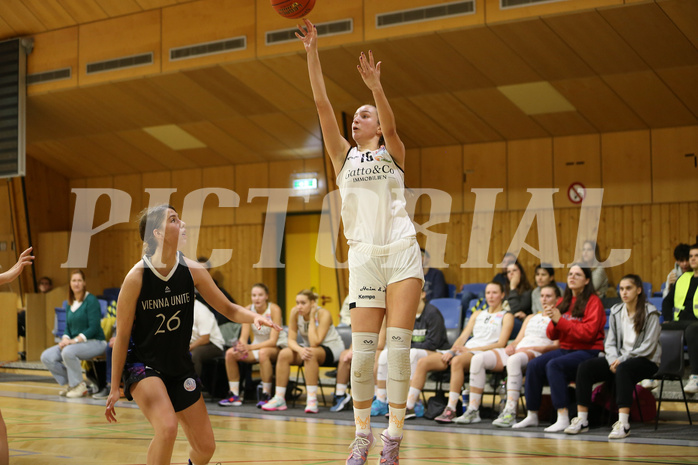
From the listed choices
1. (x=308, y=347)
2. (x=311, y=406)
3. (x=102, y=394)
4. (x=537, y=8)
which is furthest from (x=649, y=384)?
(x=102, y=394)

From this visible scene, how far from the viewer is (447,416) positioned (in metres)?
7.23

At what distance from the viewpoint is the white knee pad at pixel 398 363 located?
3.99m

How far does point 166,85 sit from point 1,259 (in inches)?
228

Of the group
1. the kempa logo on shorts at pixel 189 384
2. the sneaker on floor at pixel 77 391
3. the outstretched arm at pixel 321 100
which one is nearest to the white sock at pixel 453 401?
the outstretched arm at pixel 321 100

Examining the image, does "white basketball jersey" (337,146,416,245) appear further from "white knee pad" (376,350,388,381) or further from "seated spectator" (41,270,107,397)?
"seated spectator" (41,270,107,397)

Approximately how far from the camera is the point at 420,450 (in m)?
5.84

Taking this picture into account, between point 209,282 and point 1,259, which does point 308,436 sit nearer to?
point 209,282

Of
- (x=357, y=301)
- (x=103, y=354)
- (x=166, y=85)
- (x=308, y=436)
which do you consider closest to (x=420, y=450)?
(x=308, y=436)

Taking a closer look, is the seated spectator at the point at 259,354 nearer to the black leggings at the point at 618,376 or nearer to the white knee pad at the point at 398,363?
the black leggings at the point at 618,376

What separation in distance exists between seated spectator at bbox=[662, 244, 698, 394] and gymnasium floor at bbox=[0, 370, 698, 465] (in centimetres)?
58

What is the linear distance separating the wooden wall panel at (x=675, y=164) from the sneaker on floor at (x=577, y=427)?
17.3ft

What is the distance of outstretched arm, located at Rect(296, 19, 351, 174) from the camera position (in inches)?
160

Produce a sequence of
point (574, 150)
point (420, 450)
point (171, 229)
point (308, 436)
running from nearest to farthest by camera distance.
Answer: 1. point (171, 229)
2. point (420, 450)
3. point (308, 436)
4. point (574, 150)

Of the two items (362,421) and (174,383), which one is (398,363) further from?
(174,383)
